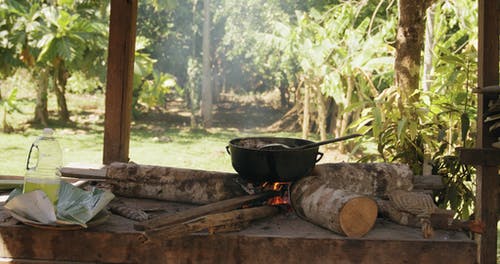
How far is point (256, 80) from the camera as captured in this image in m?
23.1

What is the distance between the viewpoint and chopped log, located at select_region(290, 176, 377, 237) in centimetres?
282

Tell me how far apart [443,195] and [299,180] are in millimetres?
1830

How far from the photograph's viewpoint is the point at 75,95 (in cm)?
2188

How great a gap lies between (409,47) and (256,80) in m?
17.8

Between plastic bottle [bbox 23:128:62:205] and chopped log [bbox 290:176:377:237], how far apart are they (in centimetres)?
129

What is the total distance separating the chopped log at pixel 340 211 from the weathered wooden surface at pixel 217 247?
55mm

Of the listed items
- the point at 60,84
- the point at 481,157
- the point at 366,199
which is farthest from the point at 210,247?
the point at 60,84

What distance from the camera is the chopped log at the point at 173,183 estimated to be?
11.2 ft

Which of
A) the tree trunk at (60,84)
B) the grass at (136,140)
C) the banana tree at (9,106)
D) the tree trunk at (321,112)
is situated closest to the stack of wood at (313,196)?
the grass at (136,140)

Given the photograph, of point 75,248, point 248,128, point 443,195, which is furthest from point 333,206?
point 248,128

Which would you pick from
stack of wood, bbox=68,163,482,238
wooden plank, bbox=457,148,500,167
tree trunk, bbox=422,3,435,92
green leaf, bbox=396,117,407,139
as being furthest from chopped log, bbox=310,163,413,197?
tree trunk, bbox=422,3,435,92

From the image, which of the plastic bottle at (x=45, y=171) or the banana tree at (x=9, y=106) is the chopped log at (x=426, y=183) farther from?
the banana tree at (x=9, y=106)

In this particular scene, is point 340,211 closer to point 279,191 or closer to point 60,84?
point 279,191

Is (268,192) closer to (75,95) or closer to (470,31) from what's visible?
(470,31)
